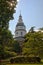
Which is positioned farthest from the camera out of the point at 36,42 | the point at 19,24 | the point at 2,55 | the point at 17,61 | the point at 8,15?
Answer: the point at 19,24

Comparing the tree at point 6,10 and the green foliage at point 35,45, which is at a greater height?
the tree at point 6,10

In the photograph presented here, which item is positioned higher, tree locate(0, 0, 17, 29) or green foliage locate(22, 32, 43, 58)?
tree locate(0, 0, 17, 29)

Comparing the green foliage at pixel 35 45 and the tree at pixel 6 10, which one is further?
the green foliage at pixel 35 45

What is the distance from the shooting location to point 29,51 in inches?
1257

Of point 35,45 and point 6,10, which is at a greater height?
point 6,10

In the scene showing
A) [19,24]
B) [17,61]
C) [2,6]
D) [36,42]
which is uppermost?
[19,24]

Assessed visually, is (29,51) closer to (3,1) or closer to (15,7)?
(15,7)

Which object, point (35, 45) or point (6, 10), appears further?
point (35, 45)

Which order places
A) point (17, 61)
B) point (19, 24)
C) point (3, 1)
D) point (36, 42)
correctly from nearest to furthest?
point (3, 1) < point (17, 61) < point (36, 42) < point (19, 24)

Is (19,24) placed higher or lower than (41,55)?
higher

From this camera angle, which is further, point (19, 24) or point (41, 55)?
point (19, 24)

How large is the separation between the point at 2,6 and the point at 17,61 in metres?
11.2

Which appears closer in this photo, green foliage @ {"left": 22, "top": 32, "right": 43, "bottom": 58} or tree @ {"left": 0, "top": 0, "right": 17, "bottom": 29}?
tree @ {"left": 0, "top": 0, "right": 17, "bottom": 29}

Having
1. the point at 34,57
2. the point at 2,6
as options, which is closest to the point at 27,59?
the point at 34,57
